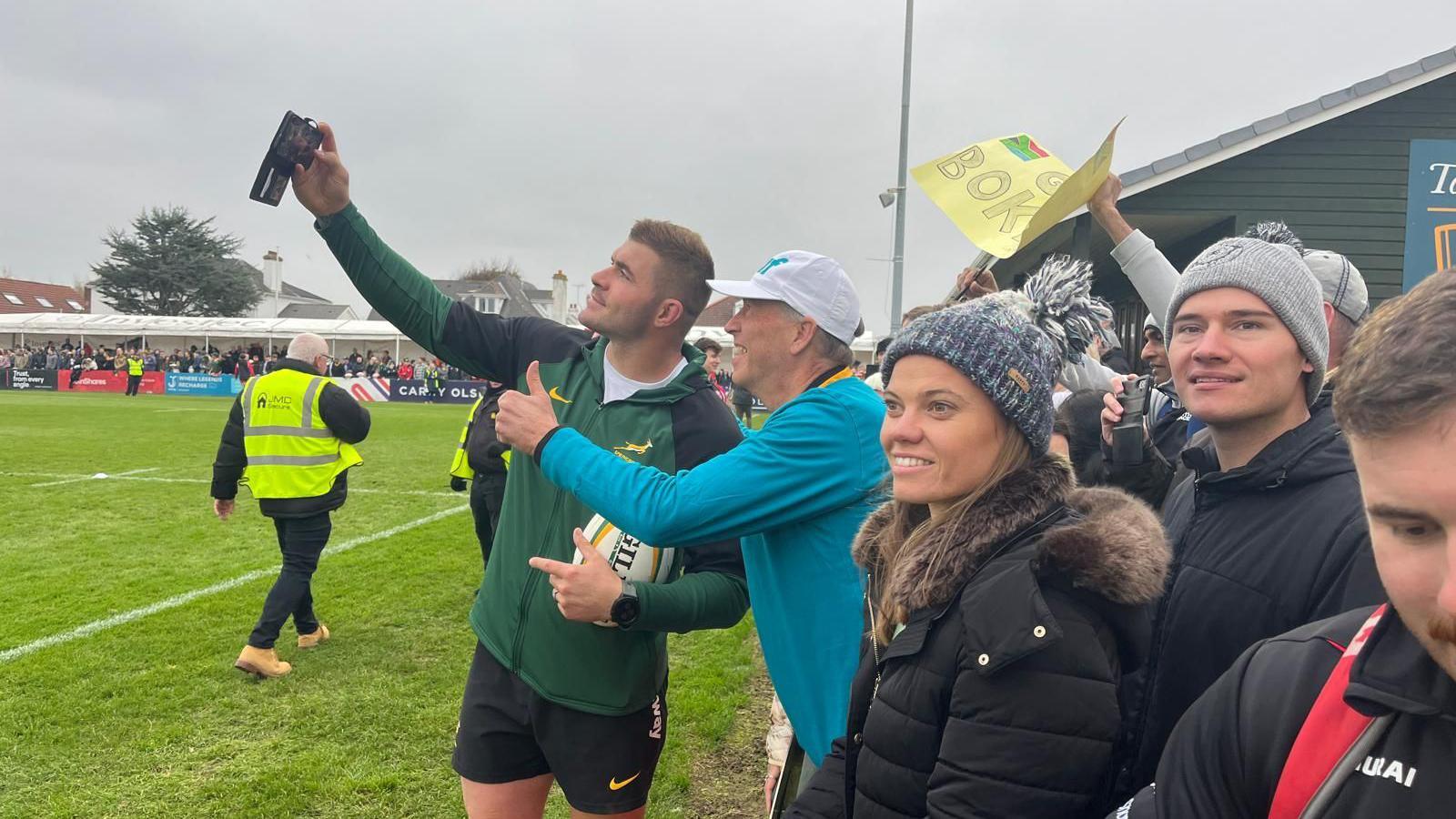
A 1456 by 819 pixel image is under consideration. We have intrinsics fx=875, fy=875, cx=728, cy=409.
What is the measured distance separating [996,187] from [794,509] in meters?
1.55

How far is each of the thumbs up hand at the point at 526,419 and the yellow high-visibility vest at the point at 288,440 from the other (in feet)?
13.2

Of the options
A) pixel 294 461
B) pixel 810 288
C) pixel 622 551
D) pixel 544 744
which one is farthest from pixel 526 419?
pixel 294 461

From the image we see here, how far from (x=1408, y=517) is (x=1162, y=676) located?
916 mm

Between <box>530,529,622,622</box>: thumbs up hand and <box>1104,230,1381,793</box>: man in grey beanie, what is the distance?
1.16m

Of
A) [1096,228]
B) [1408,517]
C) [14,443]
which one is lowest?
[14,443]

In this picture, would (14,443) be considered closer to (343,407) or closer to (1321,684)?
(343,407)

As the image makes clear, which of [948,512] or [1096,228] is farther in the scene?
[1096,228]

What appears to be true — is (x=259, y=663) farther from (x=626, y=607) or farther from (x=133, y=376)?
(x=133, y=376)

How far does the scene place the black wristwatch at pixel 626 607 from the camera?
214 centimetres

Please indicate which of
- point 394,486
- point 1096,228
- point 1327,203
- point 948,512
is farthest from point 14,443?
point 1327,203

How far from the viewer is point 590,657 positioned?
242cm

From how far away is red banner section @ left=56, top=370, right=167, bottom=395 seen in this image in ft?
115

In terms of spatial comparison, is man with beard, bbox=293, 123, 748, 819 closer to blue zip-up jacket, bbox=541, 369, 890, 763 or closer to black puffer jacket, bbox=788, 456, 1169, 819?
blue zip-up jacket, bbox=541, 369, 890, 763

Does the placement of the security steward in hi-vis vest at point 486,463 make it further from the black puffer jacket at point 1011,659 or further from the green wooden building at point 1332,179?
the green wooden building at point 1332,179
